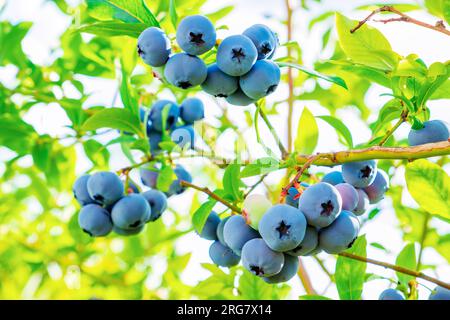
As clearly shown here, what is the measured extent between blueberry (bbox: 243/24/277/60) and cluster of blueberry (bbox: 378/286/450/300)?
0.61 meters

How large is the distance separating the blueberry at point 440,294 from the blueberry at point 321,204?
0.43 meters

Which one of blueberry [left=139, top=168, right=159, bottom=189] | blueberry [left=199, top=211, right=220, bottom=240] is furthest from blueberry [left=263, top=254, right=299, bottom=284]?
blueberry [left=139, top=168, right=159, bottom=189]

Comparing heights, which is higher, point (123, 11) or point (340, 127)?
point (123, 11)

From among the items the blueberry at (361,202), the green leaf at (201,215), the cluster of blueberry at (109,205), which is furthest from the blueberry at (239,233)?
the cluster of blueberry at (109,205)

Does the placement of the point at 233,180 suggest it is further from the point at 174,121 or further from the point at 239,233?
the point at 174,121

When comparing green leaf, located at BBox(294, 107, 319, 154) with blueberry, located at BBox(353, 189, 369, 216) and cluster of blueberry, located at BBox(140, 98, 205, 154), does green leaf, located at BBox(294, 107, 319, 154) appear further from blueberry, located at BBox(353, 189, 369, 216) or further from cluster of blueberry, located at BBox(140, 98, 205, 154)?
cluster of blueberry, located at BBox(140, 98, 205, 154)

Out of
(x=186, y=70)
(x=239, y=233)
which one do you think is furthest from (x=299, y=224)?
(x=186, y=70)

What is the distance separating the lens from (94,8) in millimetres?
1306

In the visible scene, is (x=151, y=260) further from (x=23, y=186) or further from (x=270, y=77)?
(x=270, y=77)

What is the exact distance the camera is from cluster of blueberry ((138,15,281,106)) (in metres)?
1.16

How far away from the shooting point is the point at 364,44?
3.96ft

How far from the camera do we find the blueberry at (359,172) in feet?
3.94

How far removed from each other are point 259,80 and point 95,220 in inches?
24.4
